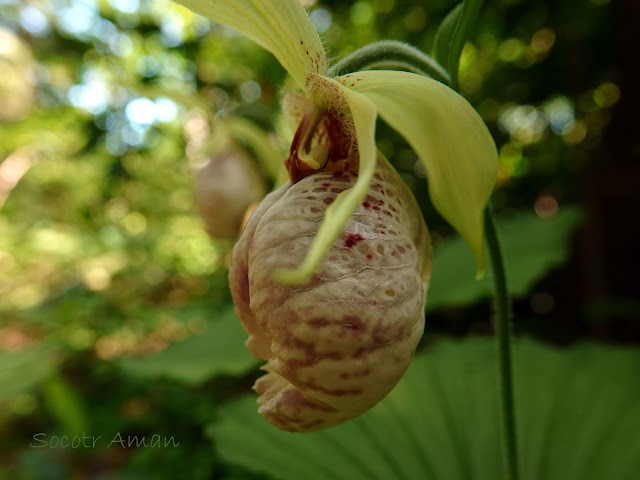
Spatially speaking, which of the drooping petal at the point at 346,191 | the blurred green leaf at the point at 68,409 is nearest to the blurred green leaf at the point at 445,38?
the drooping petal at the point at 346,191

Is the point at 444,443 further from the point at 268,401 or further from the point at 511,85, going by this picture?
the point at 511,85

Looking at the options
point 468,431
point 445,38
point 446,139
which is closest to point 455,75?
point 445,38

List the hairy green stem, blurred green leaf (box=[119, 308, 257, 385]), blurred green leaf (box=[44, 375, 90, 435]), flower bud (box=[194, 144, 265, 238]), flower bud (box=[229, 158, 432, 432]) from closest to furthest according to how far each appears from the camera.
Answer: flower bud (box=[229, 158, 432, 432]) → the hairy green stem → blurred green leaf (box=[119, 308, 257, 385]) → blurred green leaf (box=[44, 375, 90, 435]) → flower bud (box=[194, 144, 265, 238])

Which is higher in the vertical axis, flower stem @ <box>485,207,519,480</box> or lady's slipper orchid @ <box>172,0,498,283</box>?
lady's slipper orchid @ <box>172,0,498,283</box>

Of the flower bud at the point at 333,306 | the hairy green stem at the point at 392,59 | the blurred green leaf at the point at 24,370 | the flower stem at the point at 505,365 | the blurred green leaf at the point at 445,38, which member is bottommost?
the blurred green leaf at the point at 24,370

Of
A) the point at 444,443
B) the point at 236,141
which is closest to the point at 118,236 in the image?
the point at 236,141

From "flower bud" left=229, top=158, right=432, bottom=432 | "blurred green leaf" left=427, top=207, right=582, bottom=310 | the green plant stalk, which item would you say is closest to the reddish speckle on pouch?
"flower bud" left=229, top=158, right=432, bottom=432

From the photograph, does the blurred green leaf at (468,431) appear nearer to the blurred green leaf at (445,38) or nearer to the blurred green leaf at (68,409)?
the blurred green leaf at (445,38)

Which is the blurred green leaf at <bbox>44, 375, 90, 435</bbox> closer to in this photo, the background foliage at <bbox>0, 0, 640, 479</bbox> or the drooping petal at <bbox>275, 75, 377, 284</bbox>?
the background foliage at <bbox>0, 0, 640, 479</bbox>
